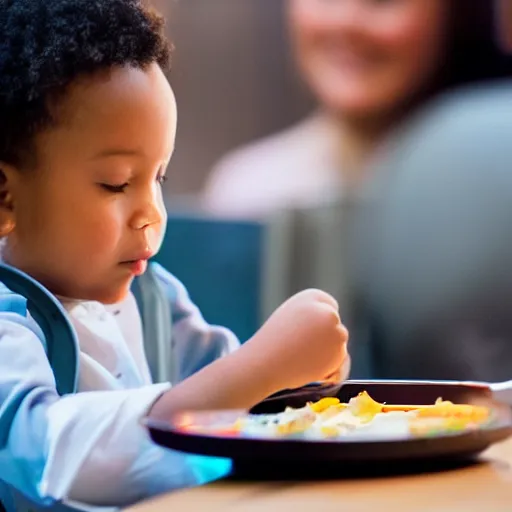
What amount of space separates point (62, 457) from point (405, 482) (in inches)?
7.5

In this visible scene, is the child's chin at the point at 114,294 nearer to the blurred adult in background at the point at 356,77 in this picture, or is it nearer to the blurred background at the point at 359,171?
the blurred background at the point at 359,171

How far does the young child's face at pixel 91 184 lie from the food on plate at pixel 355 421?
0.13 metres

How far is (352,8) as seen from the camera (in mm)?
1320

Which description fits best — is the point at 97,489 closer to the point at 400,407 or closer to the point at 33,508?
the point at 33,508

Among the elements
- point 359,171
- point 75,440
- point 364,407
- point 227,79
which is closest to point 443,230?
point 359,171

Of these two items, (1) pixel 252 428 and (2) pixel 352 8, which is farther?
(2) pixel 352 8

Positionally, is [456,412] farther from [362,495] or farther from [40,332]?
[40,332]

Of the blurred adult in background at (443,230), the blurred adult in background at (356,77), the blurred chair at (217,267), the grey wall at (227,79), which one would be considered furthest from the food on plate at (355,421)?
the blurred adult in background at (356,77)

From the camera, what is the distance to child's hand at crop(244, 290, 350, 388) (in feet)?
2.00

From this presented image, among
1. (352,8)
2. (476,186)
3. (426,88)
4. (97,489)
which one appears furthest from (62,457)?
(426,88)

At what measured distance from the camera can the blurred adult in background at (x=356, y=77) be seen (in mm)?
1474

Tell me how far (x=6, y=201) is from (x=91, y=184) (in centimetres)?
5

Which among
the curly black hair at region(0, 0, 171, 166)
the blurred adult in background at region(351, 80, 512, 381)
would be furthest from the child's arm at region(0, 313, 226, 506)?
the blurred adult in background at region(351, 80, 512, 381)

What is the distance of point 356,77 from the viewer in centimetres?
162
